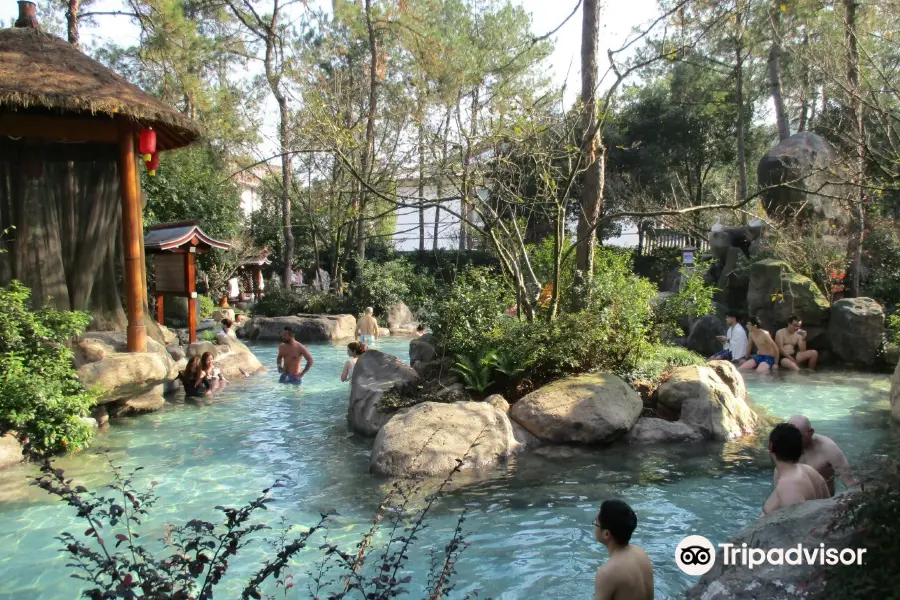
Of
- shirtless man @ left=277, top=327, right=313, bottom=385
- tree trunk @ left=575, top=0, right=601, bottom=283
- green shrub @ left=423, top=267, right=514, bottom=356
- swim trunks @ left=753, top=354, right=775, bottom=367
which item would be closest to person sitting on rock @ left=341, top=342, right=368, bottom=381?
shirtless man @ left=277, top=327, right=313, bottom=385

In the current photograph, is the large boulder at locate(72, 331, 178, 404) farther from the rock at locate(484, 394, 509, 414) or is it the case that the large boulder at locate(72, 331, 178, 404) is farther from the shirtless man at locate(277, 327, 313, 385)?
the rock at locate(484, 394, 509, 414)

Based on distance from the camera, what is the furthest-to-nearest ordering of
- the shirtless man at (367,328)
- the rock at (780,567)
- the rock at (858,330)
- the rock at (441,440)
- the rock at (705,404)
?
the shirtless man at (367,328) < the rock at (858,330) < the rock at (705,404) < the rock at (441,440) < the rock at (780,567)

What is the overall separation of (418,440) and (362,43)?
2232 centimetres

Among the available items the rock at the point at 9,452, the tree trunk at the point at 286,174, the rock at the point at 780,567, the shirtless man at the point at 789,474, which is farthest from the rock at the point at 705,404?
the tree trunk at the point at 286,174

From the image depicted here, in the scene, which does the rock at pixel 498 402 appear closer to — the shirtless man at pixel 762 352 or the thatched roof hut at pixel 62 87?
the thatched roof hut at pixel 62 87

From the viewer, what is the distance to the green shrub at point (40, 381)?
665 cm

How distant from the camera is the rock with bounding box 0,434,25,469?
6949mm

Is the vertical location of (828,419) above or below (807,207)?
below

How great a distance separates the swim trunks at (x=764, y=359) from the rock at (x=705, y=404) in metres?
4.64

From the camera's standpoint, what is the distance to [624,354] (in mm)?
9023

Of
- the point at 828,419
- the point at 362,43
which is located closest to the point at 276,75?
the point at 362,43

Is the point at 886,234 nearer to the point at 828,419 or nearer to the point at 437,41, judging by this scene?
the point at 828,419

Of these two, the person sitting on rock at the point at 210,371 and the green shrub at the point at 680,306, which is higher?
the green shrub at the point at 680,306

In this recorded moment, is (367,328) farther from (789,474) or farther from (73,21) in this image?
(789,474)
